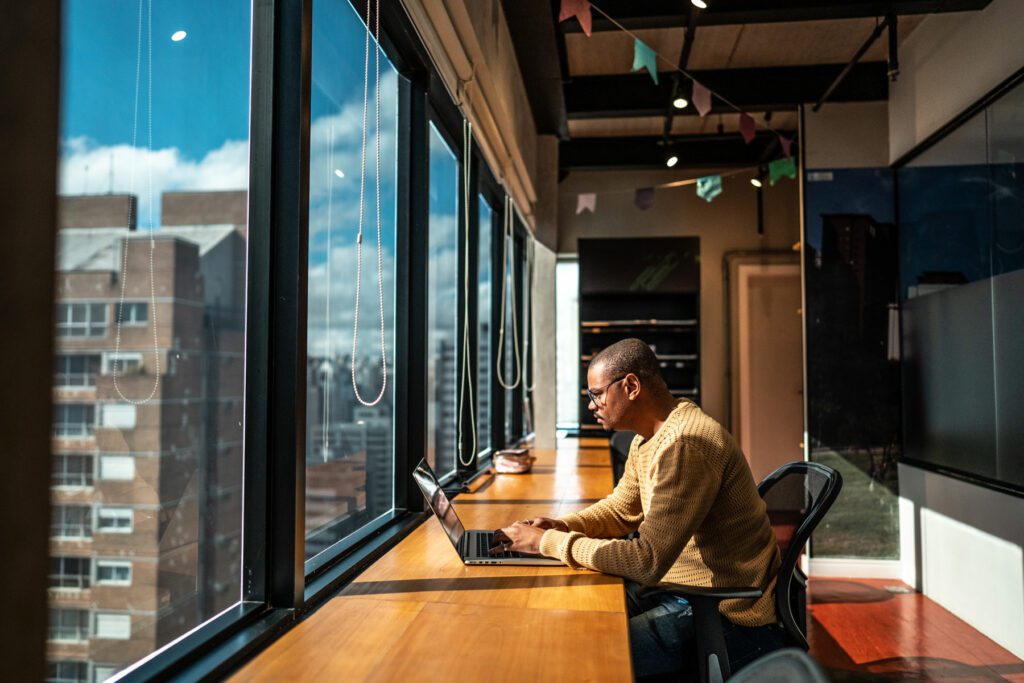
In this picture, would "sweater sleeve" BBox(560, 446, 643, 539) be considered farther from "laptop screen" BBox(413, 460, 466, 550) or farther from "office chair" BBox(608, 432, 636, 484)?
"office chair" BBox(608, 432, 636, 484)

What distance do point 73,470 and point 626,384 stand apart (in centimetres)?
148

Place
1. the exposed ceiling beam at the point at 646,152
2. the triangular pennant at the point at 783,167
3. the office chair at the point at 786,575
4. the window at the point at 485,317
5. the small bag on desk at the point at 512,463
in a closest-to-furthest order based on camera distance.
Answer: the office chair at the point at 786,575 → the small bag on desk at the point at 512,463 → the window at the point at 485,317 → the triangular pennant at the point at 783,167 → the exposed ceiling beam at the point at 646,152

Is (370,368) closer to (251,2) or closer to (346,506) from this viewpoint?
(346,506)

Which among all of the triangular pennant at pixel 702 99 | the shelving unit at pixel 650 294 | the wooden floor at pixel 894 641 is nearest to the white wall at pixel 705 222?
the shelving unit at pixel 650 294

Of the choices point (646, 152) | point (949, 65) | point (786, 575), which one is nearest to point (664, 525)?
point (786, 575)

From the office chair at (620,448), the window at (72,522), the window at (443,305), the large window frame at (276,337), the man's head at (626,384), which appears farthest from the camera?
the office chair at (620,448)

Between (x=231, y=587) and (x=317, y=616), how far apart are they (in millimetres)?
187

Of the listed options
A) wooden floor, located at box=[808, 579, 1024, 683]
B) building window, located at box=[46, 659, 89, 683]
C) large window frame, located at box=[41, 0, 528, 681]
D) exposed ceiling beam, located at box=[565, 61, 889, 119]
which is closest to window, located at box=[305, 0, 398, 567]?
large window frame, located at box=[41, 0, 528, 681]

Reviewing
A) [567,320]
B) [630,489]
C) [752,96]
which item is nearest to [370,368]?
[630,489]

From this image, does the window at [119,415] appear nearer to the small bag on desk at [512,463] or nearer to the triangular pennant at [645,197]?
the small bag on desk at [512,463]

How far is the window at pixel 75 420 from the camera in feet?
3.56

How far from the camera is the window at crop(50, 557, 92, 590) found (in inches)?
42.8

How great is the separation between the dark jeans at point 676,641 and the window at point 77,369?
1322 mm

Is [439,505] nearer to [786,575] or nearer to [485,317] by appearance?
[786,575]
